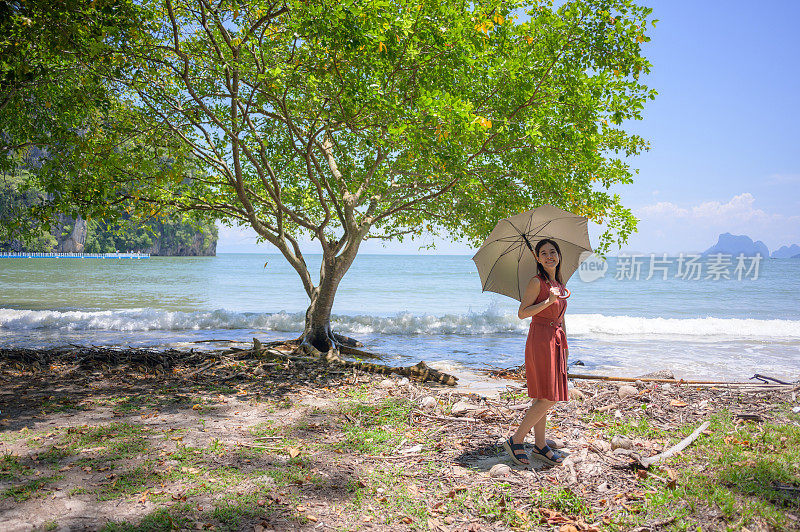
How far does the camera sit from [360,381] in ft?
28.3

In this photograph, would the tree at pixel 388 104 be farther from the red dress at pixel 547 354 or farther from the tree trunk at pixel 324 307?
the red dress at pixel 547 354

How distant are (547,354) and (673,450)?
155 centimetres

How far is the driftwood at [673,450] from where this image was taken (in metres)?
4.46

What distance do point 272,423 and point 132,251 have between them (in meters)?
114

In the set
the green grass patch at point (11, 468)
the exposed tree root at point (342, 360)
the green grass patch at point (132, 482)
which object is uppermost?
the green grass patch at point (132, 482)

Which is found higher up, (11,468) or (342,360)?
(11,468)

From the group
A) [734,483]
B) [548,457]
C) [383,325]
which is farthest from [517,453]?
[383,325]

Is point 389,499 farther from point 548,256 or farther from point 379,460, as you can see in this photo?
point 548,256

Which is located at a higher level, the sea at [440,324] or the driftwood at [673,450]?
the driftwood at [673,450]

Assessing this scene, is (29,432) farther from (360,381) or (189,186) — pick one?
(189,186)

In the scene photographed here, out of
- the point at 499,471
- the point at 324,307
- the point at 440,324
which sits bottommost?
the point at 440,324

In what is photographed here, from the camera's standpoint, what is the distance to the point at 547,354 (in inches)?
183

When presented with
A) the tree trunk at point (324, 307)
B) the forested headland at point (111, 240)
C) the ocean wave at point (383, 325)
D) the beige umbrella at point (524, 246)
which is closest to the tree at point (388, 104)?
the tree trunk at point (324, 307)

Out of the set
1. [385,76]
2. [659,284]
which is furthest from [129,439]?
[659,284]
